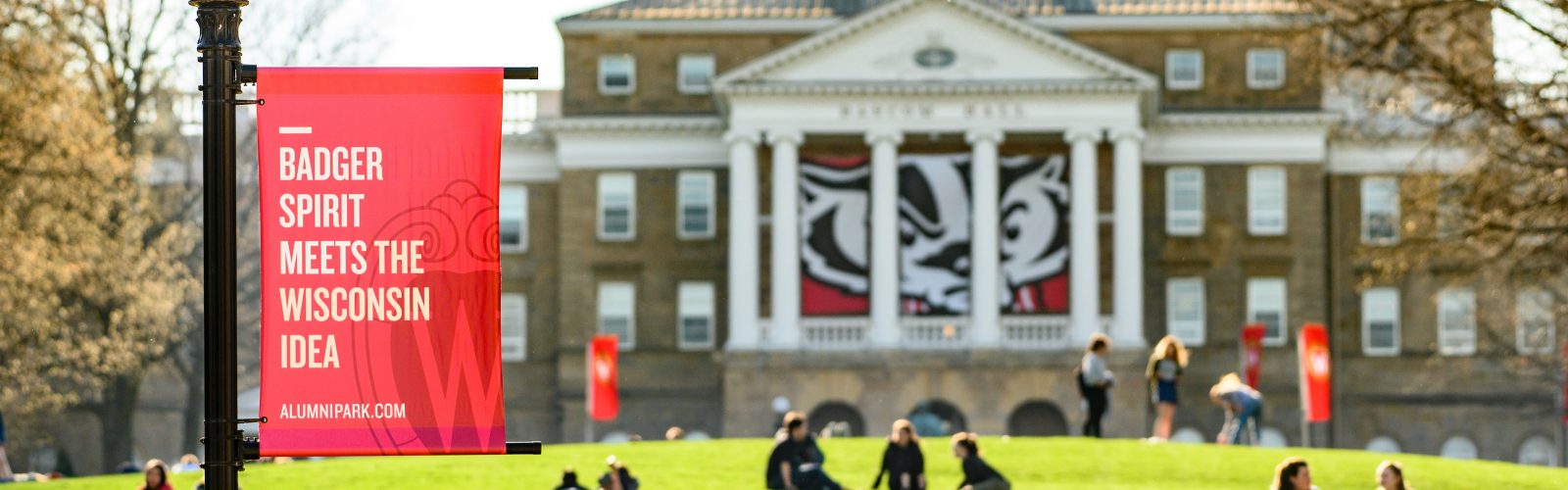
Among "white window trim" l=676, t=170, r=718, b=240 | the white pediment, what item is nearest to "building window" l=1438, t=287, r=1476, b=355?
the white pediment

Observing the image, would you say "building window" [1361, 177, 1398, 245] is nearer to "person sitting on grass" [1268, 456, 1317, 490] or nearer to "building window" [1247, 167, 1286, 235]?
"building window" [1247, 167, 1286, 235]

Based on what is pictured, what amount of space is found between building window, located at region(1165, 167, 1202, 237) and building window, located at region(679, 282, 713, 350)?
475 inches

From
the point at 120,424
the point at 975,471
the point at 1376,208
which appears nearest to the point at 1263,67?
the point at 1376,208

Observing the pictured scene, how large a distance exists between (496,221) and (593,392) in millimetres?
48532

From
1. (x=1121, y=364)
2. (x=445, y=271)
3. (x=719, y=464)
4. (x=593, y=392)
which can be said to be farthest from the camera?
(x=1121, y=364)

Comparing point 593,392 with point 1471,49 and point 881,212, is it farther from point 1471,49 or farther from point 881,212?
point 1471,49

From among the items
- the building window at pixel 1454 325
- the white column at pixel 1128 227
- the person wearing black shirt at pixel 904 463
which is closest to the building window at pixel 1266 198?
the white column at pixel 1128 227

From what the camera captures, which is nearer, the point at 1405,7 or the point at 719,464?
the point at 1405,7

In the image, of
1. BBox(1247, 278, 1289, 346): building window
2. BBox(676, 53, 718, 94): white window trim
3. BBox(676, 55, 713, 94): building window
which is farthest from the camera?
BBox(676, 55, 713, 94): building window

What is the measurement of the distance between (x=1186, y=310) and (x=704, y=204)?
12765mm

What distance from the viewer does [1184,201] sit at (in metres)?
77.4

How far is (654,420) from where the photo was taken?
3059 inches

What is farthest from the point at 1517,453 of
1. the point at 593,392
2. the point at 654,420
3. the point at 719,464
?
the point at 719,464

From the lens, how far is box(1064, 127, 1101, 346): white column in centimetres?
7206
